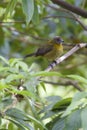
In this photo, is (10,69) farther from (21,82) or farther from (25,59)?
(25,59)

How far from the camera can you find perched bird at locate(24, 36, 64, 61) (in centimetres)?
531

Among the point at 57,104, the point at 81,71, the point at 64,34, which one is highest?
the point at 57,104

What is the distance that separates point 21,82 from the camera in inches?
90.9

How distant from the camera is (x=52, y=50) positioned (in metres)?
5.57

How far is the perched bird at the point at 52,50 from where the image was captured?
209 inches

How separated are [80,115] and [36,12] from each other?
1.04 m

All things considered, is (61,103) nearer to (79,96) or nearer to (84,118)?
(79,96)

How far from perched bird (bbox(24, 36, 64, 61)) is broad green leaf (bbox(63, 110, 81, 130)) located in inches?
129

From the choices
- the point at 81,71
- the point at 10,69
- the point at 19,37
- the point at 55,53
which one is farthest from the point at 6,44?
the point at 10,69

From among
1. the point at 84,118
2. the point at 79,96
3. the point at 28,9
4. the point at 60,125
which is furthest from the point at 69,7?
the point at 84,118

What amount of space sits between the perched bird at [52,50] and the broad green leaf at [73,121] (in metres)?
3.28

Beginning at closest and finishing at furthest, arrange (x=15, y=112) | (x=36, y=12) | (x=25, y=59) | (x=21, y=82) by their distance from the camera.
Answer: (x=15, y=112) < (x=21, y=82) < (x=36, y=12) < (x=25, y=59)

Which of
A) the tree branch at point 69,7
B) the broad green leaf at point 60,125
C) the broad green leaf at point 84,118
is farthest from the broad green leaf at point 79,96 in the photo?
the tree branch at point 69,7

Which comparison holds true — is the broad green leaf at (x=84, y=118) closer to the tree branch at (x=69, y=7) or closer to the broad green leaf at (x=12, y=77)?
the broad green leaf at (x=12, y=77)
